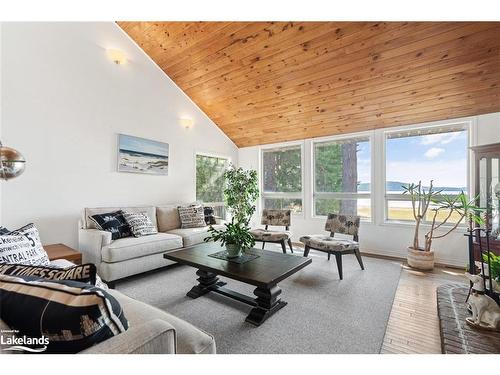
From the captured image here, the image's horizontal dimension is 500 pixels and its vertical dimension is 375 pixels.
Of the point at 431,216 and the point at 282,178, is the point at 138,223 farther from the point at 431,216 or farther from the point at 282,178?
the point at 431,216

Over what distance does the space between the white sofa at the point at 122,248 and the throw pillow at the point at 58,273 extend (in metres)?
1.65

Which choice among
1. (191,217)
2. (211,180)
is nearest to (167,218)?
(191,217)

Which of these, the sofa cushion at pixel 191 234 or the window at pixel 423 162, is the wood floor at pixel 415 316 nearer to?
the window at pixel 423 162

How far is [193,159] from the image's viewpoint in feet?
15.3

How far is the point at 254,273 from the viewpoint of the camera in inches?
80.2

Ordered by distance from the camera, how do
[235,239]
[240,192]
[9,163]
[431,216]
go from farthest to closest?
[240,192] → [431,216] → [235,239] → [9,163]

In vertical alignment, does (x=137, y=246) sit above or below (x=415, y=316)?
above

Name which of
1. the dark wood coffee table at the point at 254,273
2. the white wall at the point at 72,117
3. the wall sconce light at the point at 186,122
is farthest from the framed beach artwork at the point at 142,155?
the dark wood coffee table at the point at 254,273

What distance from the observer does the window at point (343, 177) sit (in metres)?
4.18

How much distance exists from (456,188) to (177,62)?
4.60 meters

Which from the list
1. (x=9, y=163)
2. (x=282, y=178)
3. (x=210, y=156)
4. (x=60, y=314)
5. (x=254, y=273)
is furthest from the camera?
(x=282, y=178)

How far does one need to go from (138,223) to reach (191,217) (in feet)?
3.00
